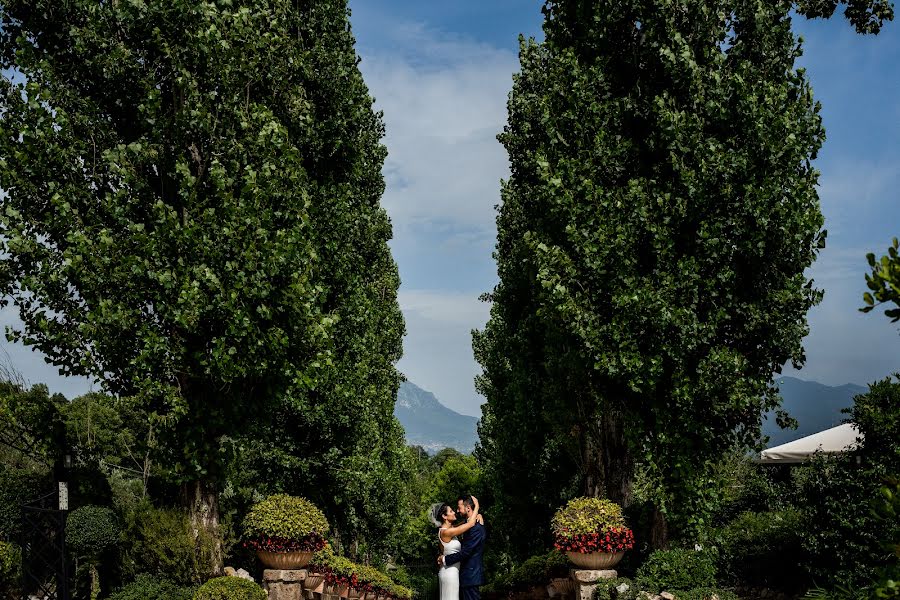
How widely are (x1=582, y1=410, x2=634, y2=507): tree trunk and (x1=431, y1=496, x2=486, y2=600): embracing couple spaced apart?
15.6 feet

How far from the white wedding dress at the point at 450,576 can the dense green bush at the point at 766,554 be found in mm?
4836

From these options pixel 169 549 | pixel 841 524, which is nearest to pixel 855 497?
pixel 841 524

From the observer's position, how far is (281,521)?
1400cm

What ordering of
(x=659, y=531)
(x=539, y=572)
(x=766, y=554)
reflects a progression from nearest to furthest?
(x=659, y=531) < (x=766, y=554) < (x=539, y=572)

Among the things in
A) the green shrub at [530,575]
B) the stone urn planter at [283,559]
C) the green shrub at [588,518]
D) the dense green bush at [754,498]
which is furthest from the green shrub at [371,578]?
the dense green bush at [754,498]

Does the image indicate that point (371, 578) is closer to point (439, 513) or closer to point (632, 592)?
point (439, 513)

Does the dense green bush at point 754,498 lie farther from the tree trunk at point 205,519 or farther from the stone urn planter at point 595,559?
the tree trunk at point 205,519

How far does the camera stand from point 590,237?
1308cm

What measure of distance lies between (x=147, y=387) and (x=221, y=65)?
527 centimetres

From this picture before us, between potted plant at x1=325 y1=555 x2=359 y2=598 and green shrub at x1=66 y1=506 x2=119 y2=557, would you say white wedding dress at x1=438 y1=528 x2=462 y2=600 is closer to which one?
potted plant at x1=325 y1=555 x2=359 y2=598

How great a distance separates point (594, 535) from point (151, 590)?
23.0ft

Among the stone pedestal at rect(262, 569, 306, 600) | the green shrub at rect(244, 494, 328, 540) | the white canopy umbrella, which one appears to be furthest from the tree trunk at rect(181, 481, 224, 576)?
the white canopy umbrella

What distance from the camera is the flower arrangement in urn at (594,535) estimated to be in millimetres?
13039

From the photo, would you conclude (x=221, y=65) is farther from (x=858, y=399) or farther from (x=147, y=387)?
(x=858, y=399)
